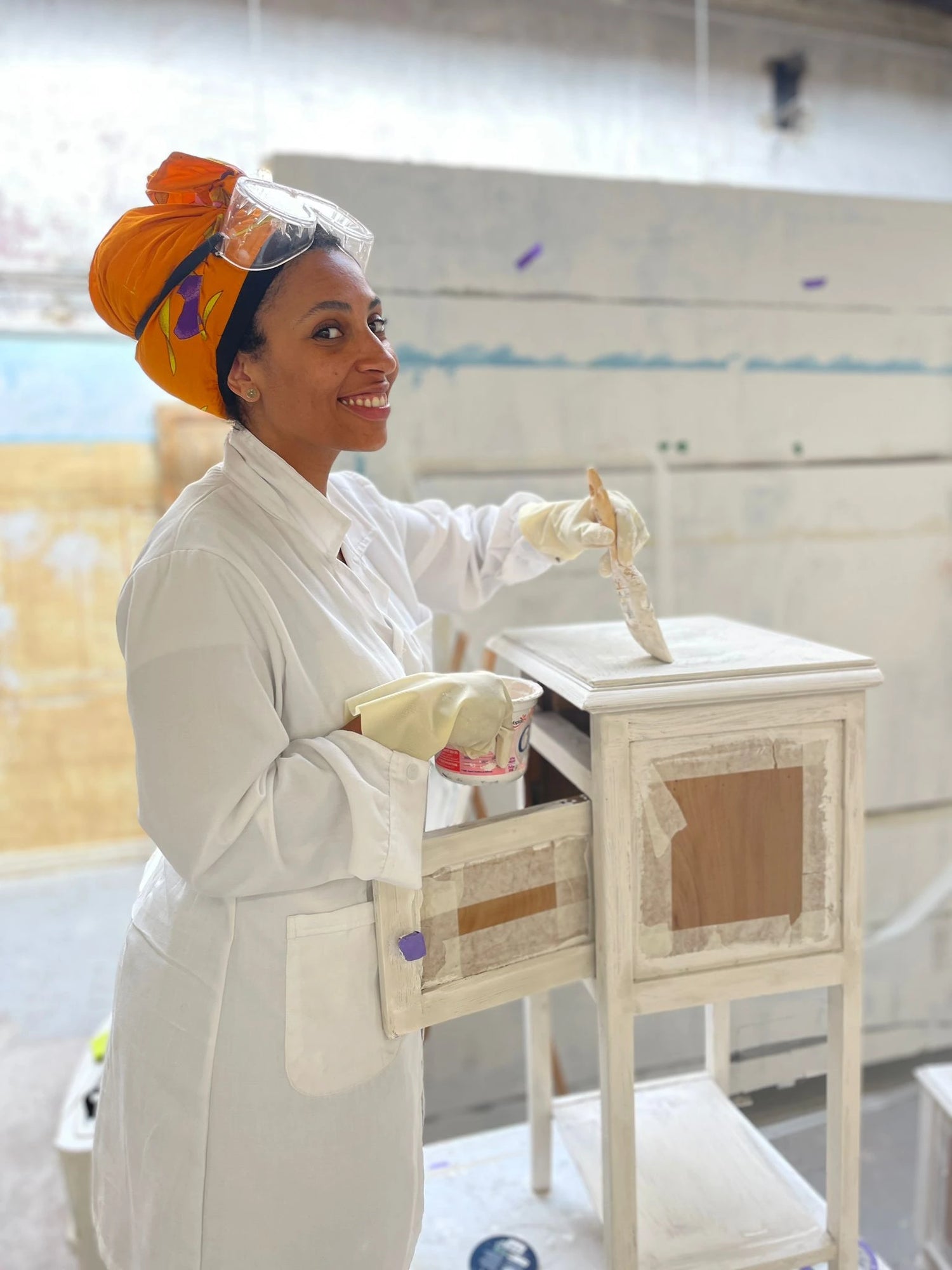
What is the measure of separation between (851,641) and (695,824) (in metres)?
1.47

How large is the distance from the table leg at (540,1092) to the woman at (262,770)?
0.51 meters

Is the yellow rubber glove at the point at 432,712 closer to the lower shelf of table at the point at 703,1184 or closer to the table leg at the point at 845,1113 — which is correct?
the table leg at the point at 845,1113

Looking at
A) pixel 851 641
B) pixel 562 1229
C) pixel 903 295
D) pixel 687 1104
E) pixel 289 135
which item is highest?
pixel 289 135

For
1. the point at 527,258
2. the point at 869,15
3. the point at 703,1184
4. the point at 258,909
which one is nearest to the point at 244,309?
the point at 258,909

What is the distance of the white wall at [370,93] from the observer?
2373 mm

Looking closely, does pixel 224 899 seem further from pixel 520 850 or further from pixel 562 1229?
pixel 562 1229

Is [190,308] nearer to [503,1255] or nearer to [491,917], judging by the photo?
[491,917]

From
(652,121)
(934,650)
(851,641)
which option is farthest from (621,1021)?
(652,121)

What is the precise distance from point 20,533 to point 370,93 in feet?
5.36

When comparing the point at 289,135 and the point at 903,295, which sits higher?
the point at 289,135

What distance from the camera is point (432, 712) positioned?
98 cm

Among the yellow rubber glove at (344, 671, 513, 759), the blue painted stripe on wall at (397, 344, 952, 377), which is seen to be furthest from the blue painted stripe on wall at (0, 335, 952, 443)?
the yellow rubber glove at (344, 671, 513, 759)

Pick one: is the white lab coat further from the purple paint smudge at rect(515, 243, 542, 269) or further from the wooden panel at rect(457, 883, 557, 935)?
the purple paint smudge at rect(515, 243, 542, 269)

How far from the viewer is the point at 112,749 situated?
298cm
